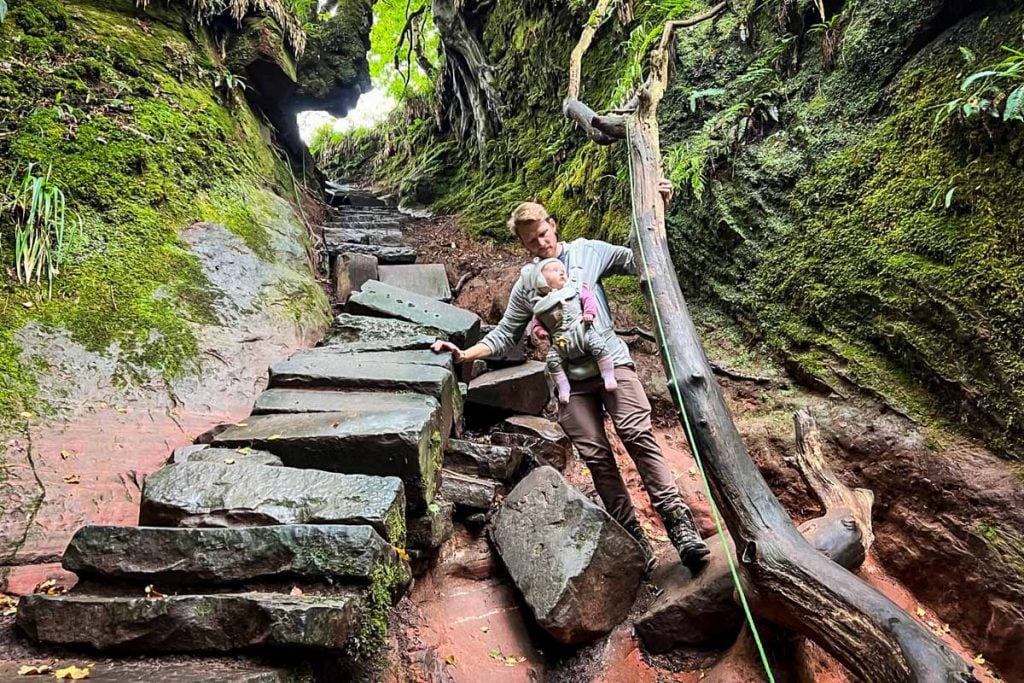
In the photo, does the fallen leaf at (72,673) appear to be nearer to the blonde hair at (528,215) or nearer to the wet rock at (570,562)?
the wet rock at (570,562)

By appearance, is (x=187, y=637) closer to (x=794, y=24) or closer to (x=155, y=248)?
(x=155, y=248)

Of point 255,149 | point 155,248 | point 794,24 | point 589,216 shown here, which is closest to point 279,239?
point 155,248

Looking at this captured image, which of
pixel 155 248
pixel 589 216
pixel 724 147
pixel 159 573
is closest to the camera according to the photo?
pixel 159 573

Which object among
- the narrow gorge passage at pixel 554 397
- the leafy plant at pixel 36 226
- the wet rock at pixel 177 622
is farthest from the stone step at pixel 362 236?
the wet rock at pixel 177 622

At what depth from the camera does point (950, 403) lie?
3100 millimetres

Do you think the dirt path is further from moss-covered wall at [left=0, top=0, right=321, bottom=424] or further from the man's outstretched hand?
moss-covered wall at [left=0, top=0, right=321, bottom=424]

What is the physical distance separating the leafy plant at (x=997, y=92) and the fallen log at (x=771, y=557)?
1702 millimetres

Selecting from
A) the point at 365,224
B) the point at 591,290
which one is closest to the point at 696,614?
the point at 591,290

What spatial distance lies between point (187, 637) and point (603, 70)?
7.19 metres

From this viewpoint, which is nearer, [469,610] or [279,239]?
[469,610]

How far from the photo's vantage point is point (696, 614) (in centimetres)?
280

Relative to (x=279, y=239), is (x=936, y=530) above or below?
below

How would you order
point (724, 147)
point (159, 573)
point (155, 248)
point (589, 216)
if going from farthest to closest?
point (589, 216)
point (724, 147)
point (155, 248)
point (159, 573)

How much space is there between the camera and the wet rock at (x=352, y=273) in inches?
247
